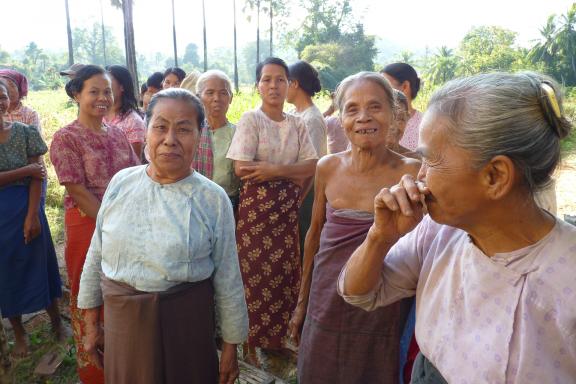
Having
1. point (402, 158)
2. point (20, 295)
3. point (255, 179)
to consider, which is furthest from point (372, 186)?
point (20, 295)

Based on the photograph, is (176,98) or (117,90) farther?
(117,90)

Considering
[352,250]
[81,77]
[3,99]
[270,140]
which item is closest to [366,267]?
[352,250]

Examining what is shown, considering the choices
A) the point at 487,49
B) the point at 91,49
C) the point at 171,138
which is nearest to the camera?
the point at 171,138

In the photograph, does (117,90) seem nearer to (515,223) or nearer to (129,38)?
(515,223)

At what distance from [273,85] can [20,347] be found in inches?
103

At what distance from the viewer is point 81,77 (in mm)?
2729

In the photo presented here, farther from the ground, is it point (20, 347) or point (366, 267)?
point (366, 267)

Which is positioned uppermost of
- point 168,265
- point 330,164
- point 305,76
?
point 305,76

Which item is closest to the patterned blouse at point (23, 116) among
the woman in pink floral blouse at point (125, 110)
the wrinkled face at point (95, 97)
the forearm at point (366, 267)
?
the woman in pink floral blouse at point (125, 110)

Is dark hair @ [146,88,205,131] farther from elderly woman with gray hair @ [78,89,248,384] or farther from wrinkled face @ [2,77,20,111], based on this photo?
wrinkled face @ [2,77,20,111]

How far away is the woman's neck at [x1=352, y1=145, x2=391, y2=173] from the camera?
6.59 feet

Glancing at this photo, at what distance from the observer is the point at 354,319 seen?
1.85 m

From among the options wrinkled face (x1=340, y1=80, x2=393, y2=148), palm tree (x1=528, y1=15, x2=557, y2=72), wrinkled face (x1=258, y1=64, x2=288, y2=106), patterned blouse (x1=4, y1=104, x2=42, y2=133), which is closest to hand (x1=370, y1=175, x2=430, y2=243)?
wrinkled face (x1=340, y1=80, x2=393, y2=148)

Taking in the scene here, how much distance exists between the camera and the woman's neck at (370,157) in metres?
2.01
